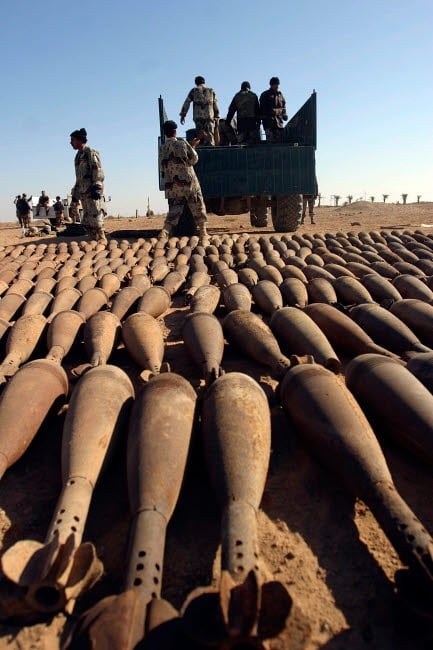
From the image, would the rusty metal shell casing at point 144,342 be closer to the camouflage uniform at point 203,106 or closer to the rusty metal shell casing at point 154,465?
the rusty metal shell casing at point 154,465

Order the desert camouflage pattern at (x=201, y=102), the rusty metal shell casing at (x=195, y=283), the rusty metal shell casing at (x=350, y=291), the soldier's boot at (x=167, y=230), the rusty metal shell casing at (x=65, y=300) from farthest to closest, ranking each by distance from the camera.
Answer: the desert camouflage pattern at (x=201, y=102)
the soldier's boot at (x=167, y=230)
the rusty metal shell casing at (x=195, y=283)
the rusty metal shell casing at (x=350, y=291)
the rusty metal shell casing at (x=65, y=300)

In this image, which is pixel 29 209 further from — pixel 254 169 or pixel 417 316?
pixel 417 316

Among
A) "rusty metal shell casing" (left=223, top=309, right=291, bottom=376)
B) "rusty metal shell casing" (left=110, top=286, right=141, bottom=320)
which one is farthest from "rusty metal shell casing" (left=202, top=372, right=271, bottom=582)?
"rusty metal shell casing" (left=110, top=286, right=141, bottom=320)

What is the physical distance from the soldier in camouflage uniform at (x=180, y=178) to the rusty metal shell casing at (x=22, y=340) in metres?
5.28

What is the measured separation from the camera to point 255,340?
9.65ft

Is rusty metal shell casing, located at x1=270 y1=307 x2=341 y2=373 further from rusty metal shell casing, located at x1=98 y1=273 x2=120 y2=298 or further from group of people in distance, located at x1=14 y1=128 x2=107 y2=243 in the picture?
group of people in distance, located at x1=14 y1=128 x2=107 y2=243

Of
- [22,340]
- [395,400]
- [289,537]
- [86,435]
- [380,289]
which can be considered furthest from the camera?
[380,289]

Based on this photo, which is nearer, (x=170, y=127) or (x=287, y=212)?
(x=170, y=127)

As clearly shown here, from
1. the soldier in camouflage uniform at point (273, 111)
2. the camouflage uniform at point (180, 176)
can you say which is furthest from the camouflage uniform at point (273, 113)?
the camouflage uniform at point (180, 176)

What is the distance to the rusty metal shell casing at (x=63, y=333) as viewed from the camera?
9.48 feet

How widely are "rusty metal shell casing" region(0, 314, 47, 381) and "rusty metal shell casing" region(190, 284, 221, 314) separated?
115 centimetres

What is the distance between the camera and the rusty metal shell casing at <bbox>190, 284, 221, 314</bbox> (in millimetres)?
3792

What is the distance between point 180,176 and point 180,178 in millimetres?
34

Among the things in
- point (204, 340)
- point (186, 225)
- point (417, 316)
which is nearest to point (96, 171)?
point (186, 225)
